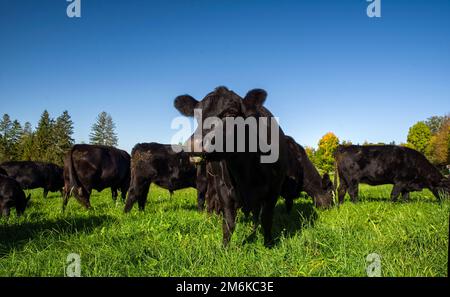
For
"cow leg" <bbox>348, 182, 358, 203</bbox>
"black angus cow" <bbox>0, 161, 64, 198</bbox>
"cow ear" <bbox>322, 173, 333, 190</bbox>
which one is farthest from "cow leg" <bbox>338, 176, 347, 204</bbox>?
"black angus cow" <bbox>0, 161, 64, 198</bbox>

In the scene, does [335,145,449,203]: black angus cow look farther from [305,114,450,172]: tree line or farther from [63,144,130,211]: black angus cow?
[305,114,450,172]: tree line

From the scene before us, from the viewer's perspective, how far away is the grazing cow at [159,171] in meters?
9.45

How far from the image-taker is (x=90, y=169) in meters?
11.1

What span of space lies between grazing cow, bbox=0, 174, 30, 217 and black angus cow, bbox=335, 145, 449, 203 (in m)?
9.81

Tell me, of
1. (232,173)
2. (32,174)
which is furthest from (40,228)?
(32,174)

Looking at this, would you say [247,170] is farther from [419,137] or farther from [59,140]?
[419,137]

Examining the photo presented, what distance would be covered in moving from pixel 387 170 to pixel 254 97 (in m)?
9.20

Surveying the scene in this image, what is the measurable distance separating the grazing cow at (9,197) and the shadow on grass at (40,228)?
139 centimetres

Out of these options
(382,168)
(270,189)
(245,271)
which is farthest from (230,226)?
(382,168)

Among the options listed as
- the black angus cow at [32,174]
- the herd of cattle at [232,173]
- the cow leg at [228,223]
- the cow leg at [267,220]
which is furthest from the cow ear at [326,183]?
the black angus cow at [32,174]

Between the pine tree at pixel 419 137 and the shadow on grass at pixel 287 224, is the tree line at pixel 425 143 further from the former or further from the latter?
the shadow on grass at pixel 287 224
